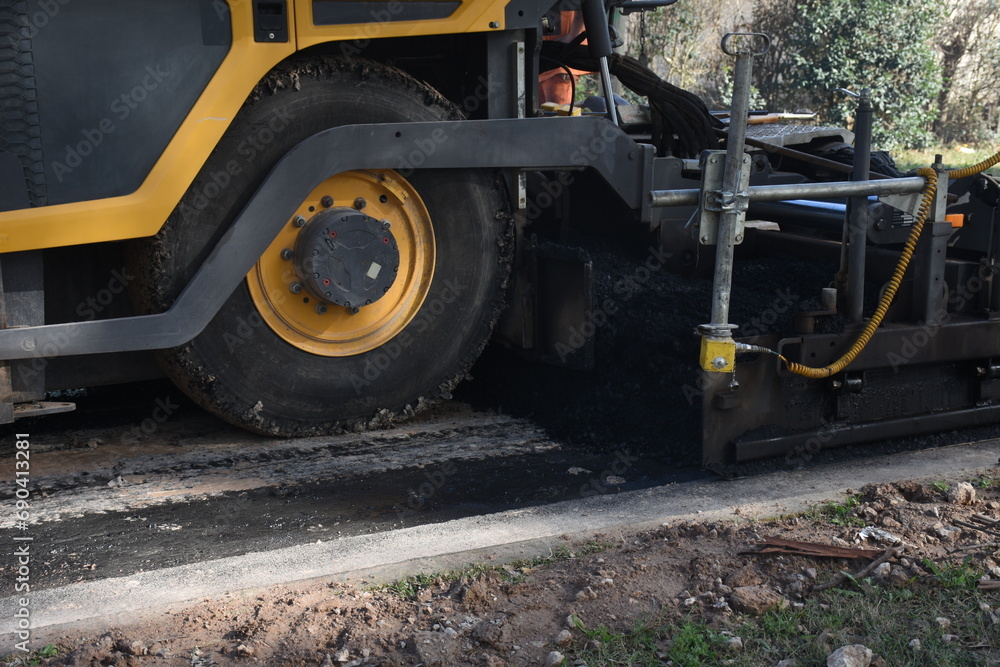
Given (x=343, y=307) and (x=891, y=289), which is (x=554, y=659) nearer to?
(x=343, y=307)

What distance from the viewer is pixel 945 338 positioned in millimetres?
4242

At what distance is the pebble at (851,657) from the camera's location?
2635mm

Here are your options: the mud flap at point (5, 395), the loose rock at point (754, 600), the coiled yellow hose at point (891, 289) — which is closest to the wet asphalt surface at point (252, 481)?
the mud flap at point (5, 395)

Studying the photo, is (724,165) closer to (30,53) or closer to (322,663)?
(322,663)

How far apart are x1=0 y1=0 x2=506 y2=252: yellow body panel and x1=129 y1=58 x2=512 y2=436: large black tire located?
0.48 feet

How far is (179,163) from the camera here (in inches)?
147

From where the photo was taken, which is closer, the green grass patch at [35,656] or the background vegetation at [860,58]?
the green grass patch at [35,656]

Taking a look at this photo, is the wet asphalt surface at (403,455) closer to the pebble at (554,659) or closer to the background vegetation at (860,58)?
the pebble at (554,659)

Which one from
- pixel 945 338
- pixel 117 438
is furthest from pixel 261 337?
pixel 945 338

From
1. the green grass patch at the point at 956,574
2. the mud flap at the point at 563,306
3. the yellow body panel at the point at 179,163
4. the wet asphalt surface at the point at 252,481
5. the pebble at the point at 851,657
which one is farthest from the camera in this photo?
the mud flap at the point at 563,306

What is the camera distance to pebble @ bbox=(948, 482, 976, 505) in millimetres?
3652

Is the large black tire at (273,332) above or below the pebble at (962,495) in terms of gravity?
above

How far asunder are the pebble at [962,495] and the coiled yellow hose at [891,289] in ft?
1.90

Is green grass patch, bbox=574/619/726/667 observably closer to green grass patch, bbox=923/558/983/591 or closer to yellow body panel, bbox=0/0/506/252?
green grass patch, bbox=923/558/983/591
